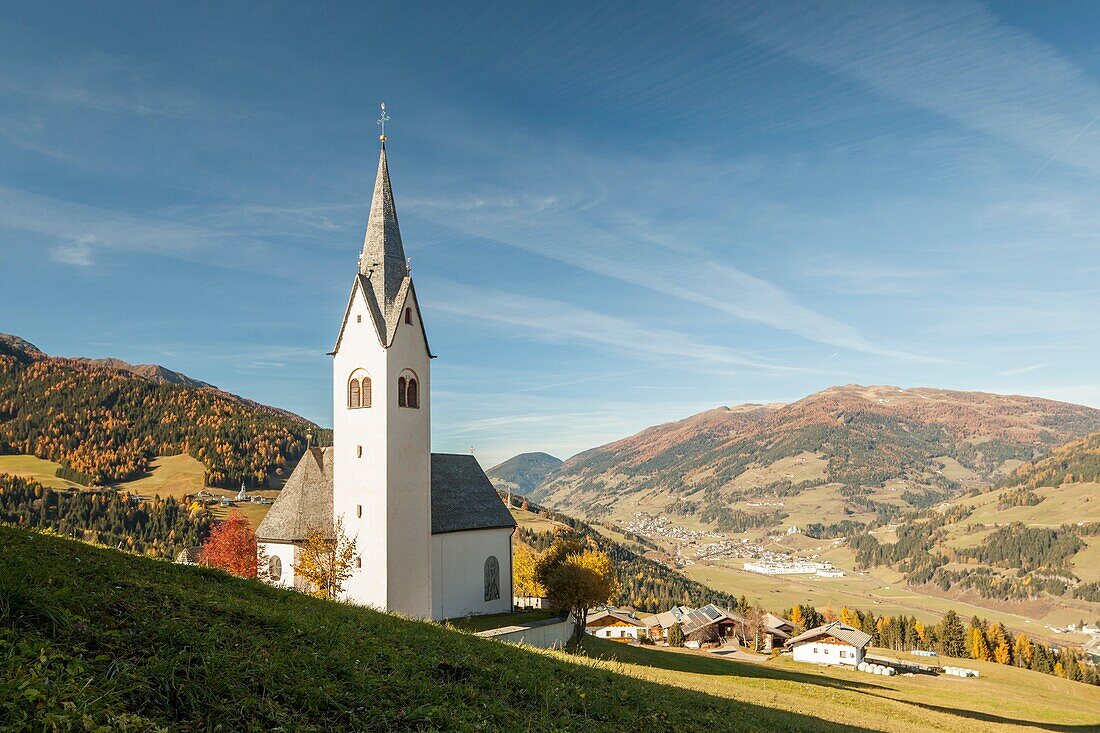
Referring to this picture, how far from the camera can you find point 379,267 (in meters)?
37.8

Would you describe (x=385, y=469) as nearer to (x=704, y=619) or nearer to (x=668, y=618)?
(x=704, y=619)

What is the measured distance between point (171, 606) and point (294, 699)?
2313 millimetres

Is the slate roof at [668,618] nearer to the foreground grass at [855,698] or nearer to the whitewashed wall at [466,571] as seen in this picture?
the foreground grass at [855,698]

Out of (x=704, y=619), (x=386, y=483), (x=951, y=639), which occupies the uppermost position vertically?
(x=386, y=483)

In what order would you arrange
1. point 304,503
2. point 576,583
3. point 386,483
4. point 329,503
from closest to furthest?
1. point 386,483
2. point 329,503
3. point 304,503
4. point 576,583

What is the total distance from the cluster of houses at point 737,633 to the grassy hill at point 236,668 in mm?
77285

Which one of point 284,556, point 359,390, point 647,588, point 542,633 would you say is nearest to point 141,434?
point 647,588

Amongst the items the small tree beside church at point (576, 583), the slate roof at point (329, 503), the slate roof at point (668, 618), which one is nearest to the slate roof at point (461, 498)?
the slate roof at point (329, 503)

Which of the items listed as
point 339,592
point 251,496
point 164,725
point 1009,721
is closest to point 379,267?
point 339,592

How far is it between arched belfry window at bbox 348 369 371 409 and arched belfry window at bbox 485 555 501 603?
43.5 ft

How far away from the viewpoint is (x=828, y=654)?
7900cm

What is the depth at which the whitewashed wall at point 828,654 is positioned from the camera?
254 ft

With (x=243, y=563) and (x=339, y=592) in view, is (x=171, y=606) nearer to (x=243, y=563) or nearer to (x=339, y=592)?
(x=339, y=592)

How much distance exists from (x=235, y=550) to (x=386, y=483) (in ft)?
58.0
